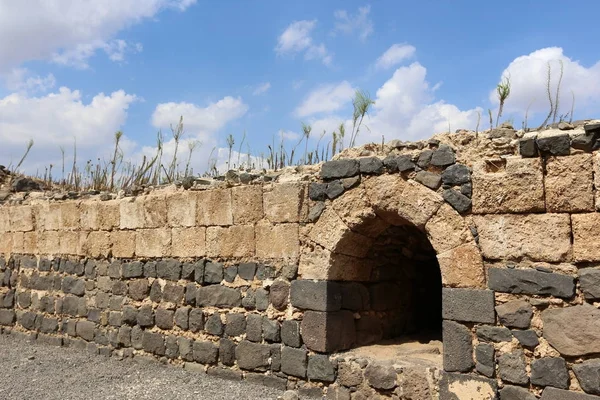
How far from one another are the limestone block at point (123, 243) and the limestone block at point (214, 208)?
1168mm

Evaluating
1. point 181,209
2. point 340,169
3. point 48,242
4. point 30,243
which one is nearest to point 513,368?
point 340,169

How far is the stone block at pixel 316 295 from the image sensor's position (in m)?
5.10

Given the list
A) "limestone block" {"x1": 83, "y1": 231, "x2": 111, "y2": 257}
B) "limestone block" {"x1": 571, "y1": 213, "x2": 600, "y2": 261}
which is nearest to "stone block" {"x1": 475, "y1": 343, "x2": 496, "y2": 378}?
"limestone block" {"x1": 571, "y1": 213, "x2": 600, "y2": 261}

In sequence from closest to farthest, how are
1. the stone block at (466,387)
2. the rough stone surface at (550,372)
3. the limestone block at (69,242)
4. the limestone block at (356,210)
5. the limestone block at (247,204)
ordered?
the rough stone surface at (550,372), the stone block at (466,387), the limestone block at (356,210), the limestone block at (247,204), the limestone block at (69,242)

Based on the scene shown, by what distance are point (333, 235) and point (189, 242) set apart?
1.86 m

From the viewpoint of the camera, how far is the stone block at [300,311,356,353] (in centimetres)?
505

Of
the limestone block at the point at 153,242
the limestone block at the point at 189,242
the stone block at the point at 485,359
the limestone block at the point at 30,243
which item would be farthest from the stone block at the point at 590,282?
the limestone block at the point at 30,243

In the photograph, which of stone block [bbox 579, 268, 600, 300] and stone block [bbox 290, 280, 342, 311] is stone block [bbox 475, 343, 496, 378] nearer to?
stone block [bbox 579, 268, 600, 300]

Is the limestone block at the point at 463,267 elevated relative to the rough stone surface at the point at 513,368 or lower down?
elevated

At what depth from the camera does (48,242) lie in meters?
7.88

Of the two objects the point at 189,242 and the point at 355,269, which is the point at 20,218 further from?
the point at 355,269

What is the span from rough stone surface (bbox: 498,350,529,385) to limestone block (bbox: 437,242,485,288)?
1.74 feet

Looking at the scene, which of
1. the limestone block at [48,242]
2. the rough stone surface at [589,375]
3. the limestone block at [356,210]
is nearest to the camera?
the rough stone surface at [589,375]

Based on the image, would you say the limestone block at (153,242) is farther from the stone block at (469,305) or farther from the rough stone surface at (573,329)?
the rough stone surface at (573,329)
